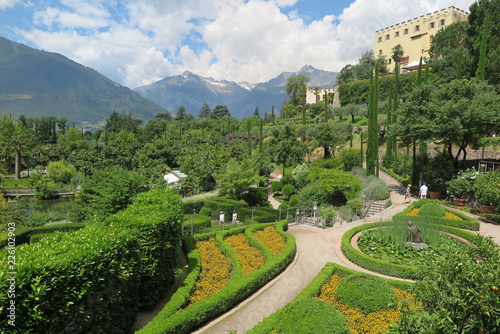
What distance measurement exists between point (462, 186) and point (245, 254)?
16454mm

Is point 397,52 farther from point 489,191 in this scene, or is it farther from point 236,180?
point 489,191

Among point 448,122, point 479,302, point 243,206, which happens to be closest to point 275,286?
point 479,302

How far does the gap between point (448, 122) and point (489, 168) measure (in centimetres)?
497

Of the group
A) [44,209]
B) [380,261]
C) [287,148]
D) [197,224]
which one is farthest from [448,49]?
[44,209]

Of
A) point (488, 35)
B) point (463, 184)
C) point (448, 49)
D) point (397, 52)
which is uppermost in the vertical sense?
point (397, 52)

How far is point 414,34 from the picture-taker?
233 feet

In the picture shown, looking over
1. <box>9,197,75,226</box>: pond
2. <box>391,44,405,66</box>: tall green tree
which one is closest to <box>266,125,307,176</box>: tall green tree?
<box>9,197,75,226</box>: pond

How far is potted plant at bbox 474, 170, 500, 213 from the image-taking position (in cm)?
1562

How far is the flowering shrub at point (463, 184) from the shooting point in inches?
757

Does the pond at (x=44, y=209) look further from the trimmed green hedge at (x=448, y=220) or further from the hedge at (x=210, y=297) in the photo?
the trimmed green hedge at (x=448, y=220)

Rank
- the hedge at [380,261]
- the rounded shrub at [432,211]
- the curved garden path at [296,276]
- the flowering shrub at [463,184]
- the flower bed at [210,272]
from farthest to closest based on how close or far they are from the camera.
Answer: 1. the flowering shrub at [463,184]
2. the rounded shrub at [432,211]
3. the hedge at [380,261]
4. the flower bed at [210,272]
5. the curved garden path at [296,276]

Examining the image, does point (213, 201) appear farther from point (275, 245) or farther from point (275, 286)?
point (275, 286)

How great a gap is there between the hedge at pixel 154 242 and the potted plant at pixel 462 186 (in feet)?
63.1

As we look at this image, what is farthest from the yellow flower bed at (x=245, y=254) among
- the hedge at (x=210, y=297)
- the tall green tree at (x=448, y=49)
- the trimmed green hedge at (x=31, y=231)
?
the tall green tree at (x=448, y=49)
